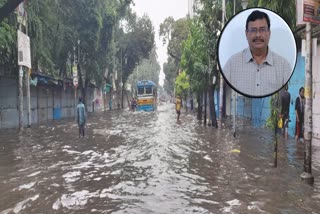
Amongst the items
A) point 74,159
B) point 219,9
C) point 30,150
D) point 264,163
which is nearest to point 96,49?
point 219,9

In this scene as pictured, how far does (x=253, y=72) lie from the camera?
4.35 m

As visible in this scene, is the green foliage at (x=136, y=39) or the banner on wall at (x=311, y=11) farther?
the green foliage at (x=136, y=39)

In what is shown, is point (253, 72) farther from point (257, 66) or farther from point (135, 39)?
point (135, 39)

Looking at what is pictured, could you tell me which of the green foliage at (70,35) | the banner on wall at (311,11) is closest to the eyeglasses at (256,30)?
the banner on wall at (311,11)

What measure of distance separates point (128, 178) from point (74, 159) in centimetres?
326

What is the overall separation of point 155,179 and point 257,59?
4.76 m

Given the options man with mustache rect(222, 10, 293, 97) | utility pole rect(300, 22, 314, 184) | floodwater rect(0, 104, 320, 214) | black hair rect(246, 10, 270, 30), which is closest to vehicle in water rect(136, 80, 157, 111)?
floodwater rect(0, 104, 320, 214)

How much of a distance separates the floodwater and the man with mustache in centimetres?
251

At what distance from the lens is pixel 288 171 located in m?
9.09

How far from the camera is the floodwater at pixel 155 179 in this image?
254 inches

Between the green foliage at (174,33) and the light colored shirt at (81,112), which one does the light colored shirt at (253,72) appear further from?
the green foliage at (174,33)

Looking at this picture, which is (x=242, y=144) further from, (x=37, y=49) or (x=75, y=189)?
(x=37, y=49)

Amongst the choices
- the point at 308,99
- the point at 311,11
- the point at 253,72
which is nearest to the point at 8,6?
the point at 311,11

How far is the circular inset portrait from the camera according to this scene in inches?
170
